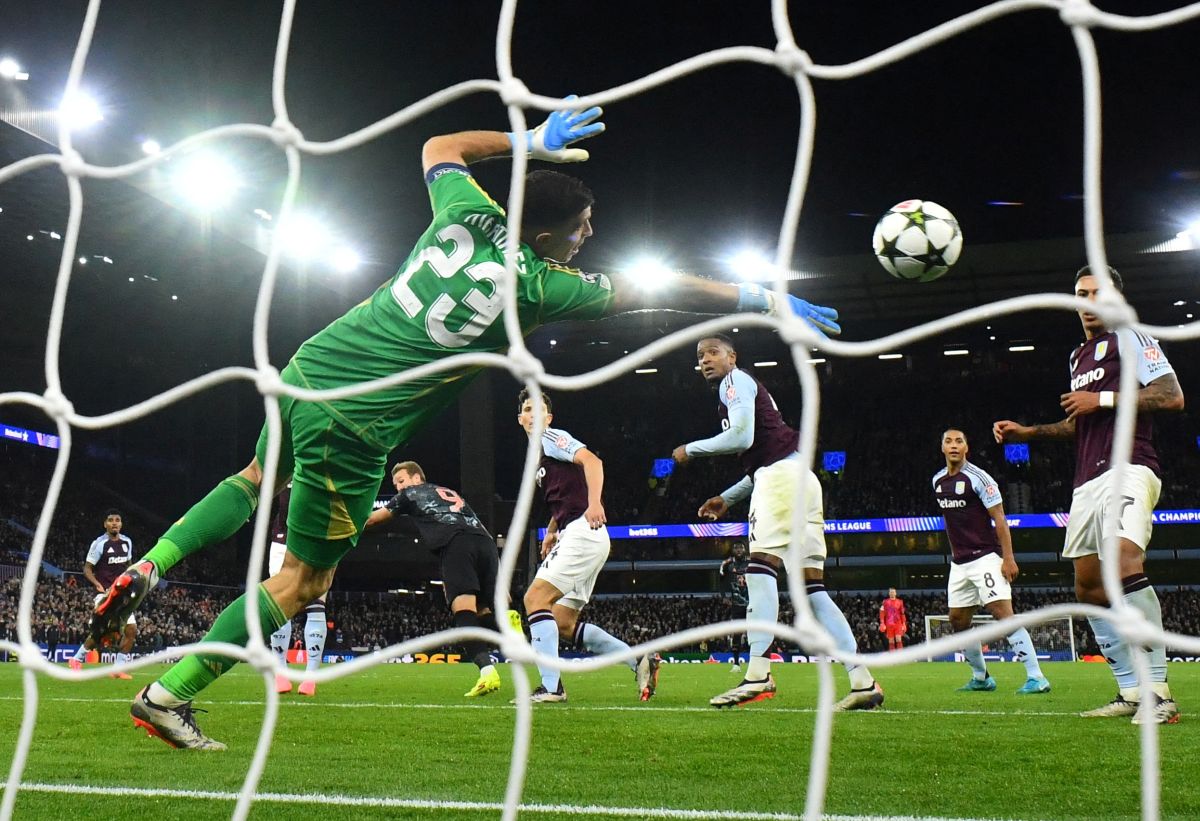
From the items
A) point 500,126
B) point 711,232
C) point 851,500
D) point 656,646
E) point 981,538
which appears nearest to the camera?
point 656,646

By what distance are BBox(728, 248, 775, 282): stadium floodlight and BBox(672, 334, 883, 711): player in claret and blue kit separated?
53.9 ft

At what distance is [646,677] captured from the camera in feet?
19.1

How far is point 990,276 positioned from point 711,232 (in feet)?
19.5

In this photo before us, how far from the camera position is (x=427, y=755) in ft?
11.1

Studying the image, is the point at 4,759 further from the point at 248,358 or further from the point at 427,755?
the point at 248,358

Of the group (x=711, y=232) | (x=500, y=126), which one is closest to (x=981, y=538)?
(x=500, y=126)

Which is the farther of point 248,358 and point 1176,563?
point 1176,563

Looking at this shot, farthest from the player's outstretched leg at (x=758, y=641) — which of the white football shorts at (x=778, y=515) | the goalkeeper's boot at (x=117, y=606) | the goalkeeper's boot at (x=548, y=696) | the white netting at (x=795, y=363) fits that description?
the white netting at (x=795, y=363)

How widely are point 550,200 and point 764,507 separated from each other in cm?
261

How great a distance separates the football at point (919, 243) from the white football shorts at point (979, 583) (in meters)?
3.23

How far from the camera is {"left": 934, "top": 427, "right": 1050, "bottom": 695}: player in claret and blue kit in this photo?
705cm

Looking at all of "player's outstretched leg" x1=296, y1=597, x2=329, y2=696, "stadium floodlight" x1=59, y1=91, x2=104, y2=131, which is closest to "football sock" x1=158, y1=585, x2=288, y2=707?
"player's outstretched leg" x1=296, y1=597, x2=329, y2=696

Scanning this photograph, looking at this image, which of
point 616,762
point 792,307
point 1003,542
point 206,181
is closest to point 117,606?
point 616,762

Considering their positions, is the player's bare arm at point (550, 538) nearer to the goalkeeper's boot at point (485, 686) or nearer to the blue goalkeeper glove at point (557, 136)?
the goalkeeper's boot at point (485, 686)
